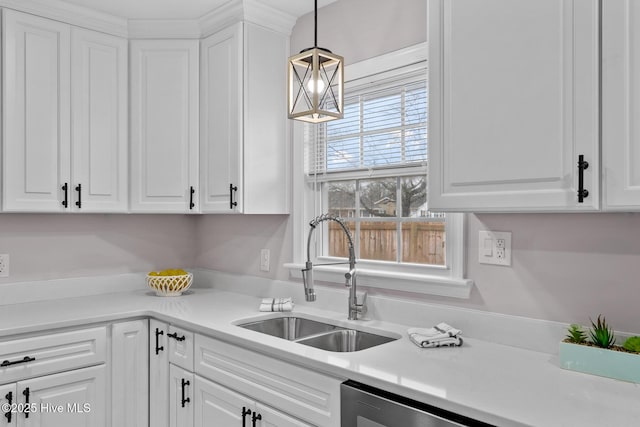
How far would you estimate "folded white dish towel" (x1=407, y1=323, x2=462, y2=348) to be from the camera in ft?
5.59

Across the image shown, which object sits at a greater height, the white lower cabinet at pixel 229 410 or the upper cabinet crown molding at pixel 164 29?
the upper cabinet crown molding at pixel 164 29

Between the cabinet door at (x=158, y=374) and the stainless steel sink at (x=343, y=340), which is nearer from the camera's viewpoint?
the stainless steel sink at (x=343, y=340)

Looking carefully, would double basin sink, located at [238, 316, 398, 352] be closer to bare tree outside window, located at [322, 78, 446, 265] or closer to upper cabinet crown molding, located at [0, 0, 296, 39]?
bare tree outside window, located at [322, 78, 446, 265]

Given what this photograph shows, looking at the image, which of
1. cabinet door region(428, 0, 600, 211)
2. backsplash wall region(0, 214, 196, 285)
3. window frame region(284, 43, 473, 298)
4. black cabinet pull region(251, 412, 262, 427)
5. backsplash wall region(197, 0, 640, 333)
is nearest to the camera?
cabinet door region(428, 0, 600, 211)

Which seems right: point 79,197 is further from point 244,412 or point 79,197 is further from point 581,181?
point 581,181

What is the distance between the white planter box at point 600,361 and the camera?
1.35 m

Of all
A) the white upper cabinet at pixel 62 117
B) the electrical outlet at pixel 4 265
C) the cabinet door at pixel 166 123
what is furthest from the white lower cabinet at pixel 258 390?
the electrical outlet at pixel 4 265

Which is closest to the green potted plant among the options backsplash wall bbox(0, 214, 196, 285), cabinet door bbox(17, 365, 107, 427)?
cabinet door bbox(17, 365, 107, 427)

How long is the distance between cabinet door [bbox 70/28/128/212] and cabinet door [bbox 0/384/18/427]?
923mm

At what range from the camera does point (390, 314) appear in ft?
6.89

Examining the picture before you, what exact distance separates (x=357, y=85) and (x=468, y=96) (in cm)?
89

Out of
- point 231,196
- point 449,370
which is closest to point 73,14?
point 231,196

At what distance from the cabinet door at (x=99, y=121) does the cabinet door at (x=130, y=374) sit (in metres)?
0.72

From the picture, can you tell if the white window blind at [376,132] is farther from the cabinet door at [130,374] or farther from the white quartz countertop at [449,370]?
the cabinet door at [130,374]
